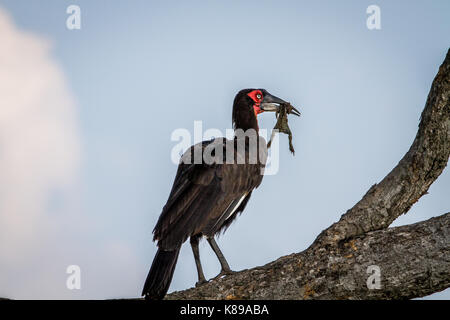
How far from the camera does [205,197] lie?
19.9 ft

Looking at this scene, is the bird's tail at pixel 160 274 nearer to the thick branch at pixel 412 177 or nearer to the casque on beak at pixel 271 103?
the thick branch at pixel 412 177

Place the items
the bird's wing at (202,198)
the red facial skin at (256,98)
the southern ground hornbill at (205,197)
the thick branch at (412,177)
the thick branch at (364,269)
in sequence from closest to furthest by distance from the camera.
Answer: the thick branch at (364,269)
the thick branch at (412,177)
the southern ground hornbill at (205,197)
the bird's wing at (202,198)
the red facial skin at (256,98)

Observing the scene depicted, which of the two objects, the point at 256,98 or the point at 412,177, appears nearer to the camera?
the point at 412,177

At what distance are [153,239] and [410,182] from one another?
2.46m

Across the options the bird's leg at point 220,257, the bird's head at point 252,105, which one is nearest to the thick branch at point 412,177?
the bird's leg at point 220,257

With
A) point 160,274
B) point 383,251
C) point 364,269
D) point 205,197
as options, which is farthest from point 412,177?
point 160,274

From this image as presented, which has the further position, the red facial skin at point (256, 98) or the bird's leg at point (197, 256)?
the red facial skin at point (256, 98)

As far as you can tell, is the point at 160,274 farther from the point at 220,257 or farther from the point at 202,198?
the point at 220,257

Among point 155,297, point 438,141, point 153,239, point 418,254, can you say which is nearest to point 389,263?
point 418,254

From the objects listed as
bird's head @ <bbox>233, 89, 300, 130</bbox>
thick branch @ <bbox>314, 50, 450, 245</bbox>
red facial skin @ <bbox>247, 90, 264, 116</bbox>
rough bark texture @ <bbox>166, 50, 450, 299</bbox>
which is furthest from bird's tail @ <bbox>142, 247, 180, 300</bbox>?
red facial skin @ <bbox>247, 90, 264, 116</bbox>

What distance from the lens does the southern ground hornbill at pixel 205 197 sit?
539 centimetres

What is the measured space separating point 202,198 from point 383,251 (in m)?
2.23

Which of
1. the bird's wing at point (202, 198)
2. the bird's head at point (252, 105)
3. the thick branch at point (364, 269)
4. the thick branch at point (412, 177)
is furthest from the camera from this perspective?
the bird's head at point (252, 105)
